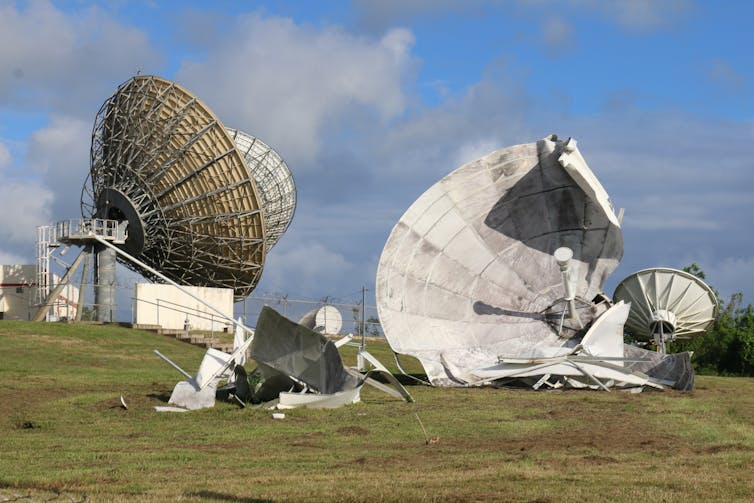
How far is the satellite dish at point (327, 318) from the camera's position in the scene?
53.8m

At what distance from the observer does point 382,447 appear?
17672 mm

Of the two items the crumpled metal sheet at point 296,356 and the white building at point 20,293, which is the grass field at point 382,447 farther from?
the white building at point 20,293

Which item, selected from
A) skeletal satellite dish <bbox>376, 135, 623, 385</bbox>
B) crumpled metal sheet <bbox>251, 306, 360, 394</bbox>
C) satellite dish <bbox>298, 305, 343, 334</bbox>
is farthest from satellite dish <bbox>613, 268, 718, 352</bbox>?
satellite dish <bbox>298, 305, 343, 334</bbox>

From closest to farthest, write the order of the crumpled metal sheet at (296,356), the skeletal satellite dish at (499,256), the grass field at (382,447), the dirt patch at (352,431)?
the grass field at (382,447), the dirt patch at (352,431), the crumpled metal sheet at (296,356), the skeletal satellite dish at (499,256)

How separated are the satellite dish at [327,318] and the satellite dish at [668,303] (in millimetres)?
19810

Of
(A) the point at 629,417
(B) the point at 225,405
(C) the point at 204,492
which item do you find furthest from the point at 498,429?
(C) the point at 204,492

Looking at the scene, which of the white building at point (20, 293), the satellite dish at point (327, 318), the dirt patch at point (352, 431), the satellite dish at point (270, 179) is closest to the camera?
the dirt patch at point (352, 431)

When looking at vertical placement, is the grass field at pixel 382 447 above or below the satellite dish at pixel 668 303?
below

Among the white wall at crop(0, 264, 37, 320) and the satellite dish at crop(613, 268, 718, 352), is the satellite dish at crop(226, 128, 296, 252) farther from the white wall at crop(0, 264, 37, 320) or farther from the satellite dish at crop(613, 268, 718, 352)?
the satellite dish at crop(613, 268, 718, 352)

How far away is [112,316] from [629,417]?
1370 inches

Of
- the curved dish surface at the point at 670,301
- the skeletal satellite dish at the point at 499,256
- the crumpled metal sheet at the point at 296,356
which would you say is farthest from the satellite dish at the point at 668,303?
the crumpled metal sheet at the point at 296,356

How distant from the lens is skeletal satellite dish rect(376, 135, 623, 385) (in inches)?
1233

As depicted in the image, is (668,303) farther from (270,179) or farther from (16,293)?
(16,293)

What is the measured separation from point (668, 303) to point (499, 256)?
8.91 metres
